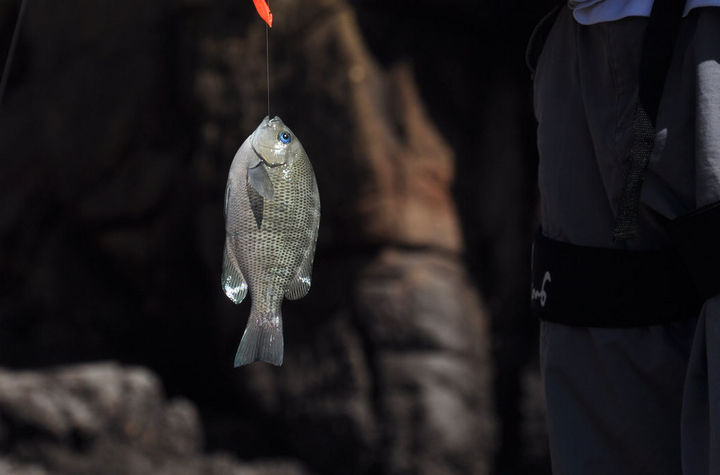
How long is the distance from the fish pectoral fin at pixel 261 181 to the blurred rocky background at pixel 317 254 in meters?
2.45

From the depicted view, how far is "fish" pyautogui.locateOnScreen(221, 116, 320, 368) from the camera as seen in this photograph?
→ 1.42 m

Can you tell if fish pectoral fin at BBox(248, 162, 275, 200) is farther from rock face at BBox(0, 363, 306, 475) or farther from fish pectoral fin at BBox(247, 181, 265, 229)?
rock face at BBox(0, 363, 306, 475)

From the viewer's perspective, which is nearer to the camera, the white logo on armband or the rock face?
the white logo on armband

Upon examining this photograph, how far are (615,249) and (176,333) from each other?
3.51m

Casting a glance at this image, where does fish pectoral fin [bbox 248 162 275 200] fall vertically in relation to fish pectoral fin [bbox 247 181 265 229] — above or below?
above

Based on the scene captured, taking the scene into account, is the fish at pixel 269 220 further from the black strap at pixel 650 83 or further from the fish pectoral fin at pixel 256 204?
the black strap at pixel 650 83

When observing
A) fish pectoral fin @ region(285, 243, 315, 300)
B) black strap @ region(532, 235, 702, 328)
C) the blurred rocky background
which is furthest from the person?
the blurred rocky background

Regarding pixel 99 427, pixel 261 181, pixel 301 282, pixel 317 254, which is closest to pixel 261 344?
pixel 301 282

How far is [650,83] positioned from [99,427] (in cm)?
336

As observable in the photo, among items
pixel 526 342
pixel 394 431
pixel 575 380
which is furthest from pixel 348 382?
pixel 575 380

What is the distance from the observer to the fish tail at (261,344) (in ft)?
4.29

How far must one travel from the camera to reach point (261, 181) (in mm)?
1431

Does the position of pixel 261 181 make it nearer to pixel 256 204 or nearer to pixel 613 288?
pixel 256 204

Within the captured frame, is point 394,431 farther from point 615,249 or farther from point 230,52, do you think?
point 615,249
